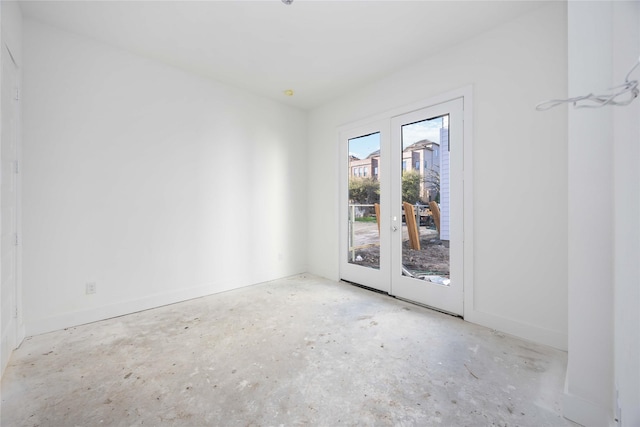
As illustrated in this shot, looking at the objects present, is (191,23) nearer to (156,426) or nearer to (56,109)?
(56,109)

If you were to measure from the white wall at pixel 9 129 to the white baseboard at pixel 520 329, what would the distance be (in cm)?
388

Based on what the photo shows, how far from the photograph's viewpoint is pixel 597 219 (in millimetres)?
1424

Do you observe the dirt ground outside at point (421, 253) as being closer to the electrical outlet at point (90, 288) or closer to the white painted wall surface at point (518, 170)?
the white painted wall surface at point (518, 170)

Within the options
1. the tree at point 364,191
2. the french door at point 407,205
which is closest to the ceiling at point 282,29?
the french door at point 407,205

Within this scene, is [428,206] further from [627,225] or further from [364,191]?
[627,225]

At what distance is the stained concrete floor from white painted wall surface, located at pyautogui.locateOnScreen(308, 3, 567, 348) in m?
0.34

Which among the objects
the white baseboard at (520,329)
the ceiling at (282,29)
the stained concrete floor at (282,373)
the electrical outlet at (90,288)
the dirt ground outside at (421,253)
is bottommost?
the stained concrete floor at (282,373)

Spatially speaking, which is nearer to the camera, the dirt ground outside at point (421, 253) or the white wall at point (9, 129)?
the white wall at point (9, 129)

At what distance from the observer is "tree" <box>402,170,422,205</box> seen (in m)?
3.22

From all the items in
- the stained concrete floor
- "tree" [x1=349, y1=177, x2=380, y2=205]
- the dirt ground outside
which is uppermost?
"tree" [x1=349, y1=177, x2=380, y2=205]

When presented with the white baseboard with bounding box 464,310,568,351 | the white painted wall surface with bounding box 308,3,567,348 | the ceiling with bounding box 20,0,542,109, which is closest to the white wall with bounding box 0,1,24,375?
the ceiling with bounding box 20,0,542,109

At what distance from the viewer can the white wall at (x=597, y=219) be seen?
123 cm

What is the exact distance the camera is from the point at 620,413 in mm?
1215

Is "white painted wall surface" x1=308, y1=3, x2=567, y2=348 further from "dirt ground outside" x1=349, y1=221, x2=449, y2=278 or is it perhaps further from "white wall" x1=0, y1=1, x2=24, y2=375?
"white wall" x1=0, y1=1, x2=24, y2=375
